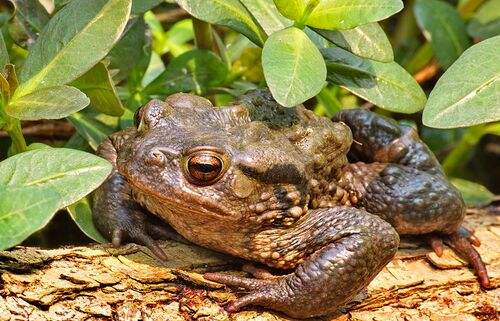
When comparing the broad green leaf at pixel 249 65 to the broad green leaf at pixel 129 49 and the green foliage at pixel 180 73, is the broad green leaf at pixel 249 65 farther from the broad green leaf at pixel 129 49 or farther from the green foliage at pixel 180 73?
the broad green leaf at pixel 129 49

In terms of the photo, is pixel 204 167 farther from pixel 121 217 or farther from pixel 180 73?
pixel 180 73

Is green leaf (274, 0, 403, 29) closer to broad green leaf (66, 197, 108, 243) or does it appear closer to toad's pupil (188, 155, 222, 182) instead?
toad's pupil (188, 155, 222, 182)

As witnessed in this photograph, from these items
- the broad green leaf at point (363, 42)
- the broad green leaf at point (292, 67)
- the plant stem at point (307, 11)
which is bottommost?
the broad green leaf at point (363, 42)

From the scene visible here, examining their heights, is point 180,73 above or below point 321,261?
above

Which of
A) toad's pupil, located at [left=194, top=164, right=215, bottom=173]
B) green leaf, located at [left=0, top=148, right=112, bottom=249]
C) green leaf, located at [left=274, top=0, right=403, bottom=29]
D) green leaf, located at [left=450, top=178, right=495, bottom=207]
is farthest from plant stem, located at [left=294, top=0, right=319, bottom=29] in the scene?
green leaf, located at [left=450, top=178, right=495, bottom=207]

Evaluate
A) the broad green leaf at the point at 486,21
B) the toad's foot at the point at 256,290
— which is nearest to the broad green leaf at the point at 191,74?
the toad's foot at the point at 256,290

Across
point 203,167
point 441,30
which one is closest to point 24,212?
point 203,167
